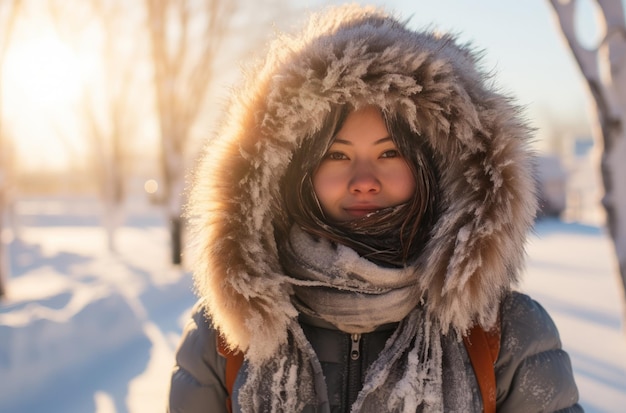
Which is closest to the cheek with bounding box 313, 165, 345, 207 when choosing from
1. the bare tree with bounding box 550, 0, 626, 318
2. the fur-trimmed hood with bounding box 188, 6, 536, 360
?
the fur-trimmed hood with bounding box 188, 6, 536, 360

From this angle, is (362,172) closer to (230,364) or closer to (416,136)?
(416,136)

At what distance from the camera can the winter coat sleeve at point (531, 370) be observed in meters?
1.34

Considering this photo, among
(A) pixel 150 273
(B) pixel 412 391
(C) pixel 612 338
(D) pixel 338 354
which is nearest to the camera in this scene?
(B) pixel 412 391

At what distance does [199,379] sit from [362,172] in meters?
0.75

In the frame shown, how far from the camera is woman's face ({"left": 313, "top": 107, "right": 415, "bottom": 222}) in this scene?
1.53 metres

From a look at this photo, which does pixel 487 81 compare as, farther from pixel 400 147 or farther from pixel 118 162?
pixel 118 162

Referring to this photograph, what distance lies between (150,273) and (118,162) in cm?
669

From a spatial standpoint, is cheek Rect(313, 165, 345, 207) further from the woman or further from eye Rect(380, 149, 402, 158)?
eye Rect(380, 149, 402, 158)

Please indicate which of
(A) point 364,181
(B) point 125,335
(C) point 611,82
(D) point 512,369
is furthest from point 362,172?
(B) point 125,335

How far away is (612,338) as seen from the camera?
202 inches

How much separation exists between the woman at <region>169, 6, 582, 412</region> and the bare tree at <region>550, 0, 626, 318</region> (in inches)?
133

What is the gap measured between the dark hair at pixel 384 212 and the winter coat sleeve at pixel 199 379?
45cm

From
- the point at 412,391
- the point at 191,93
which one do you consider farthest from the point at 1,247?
the point at 412,391

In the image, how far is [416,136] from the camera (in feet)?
5.28
